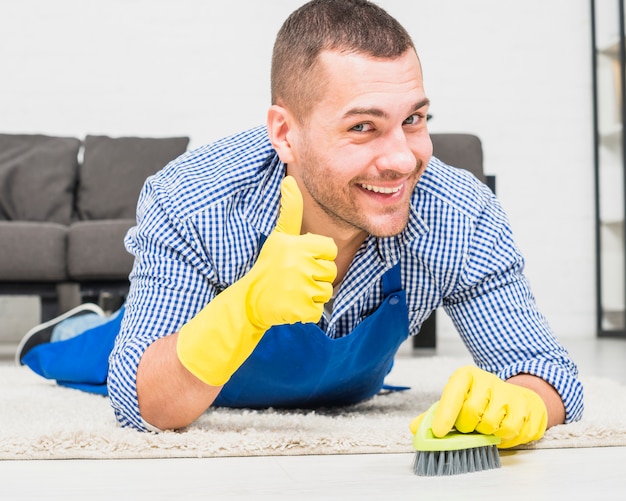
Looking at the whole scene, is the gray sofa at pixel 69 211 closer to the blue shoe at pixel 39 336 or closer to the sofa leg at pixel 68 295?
the sofa leg at pixel 68 295

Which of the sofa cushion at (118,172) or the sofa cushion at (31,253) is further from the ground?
the sofa cushion at (118,172)

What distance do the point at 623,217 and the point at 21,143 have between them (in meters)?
2.55

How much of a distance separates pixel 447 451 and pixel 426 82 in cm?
323

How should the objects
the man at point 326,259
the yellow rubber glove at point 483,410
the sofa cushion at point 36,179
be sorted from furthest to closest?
1. the sofa cushion at point 36,179
2. the man at point 326,259
3. the yellow rubber glove at point 483,410

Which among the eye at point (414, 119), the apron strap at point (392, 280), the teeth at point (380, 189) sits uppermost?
the eye at point (414, 119)

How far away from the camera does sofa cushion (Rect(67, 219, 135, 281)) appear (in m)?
2.73

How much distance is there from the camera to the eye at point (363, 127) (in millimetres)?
1089

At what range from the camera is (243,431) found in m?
1.16

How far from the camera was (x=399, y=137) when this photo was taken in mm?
1067

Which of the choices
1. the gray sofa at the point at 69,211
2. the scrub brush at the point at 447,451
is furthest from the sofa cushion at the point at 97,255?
the scrub brush at the point at 447,451

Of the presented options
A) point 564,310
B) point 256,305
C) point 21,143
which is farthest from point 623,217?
point 256,305

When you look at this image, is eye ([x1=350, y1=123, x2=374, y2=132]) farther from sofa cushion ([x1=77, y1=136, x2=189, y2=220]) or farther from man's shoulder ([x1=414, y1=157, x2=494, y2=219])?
sofa cushion ([x1=77, y1=136, x2=189, y2=220])

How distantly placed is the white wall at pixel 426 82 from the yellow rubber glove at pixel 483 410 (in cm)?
295

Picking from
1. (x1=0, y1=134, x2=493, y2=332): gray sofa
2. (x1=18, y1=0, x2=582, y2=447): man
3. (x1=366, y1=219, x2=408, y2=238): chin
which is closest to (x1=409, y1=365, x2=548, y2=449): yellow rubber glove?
(x1=18, y1=0, x2=582, y2=447): man
